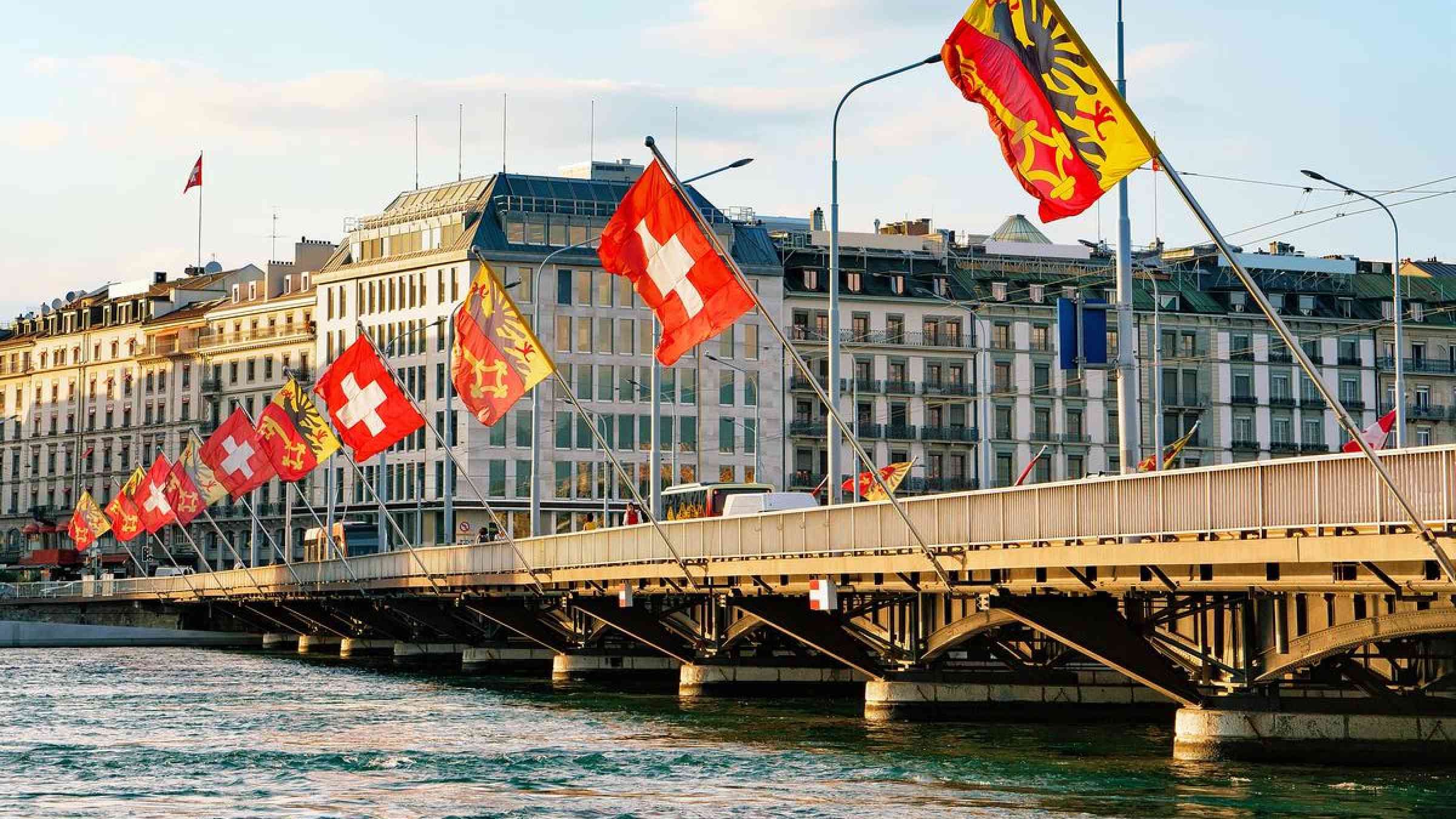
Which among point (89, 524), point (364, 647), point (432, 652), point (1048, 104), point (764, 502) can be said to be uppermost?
point (1048, 104)

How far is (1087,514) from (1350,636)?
17.7ft

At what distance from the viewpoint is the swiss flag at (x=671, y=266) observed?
4894 centimetres

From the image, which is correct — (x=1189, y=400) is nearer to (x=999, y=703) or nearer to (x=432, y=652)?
(x=432, y=652)

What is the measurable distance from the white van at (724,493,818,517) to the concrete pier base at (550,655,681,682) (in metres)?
9.78

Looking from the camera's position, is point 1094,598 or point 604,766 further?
point 604,766

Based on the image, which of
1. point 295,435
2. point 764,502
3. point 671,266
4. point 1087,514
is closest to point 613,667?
point 764,502

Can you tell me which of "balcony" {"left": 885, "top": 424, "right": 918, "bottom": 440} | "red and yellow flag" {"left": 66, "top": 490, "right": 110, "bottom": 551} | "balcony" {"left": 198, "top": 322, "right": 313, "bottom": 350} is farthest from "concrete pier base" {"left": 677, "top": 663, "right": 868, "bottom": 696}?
"balcony" {"left": 198, "top": 322, "right": 313, "bottom": 350}

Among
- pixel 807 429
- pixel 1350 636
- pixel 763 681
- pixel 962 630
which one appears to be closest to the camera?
pixel 1350 636

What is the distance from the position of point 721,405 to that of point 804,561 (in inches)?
3807

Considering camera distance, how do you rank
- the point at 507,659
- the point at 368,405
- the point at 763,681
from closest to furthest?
the point at 368,405, the point at 763,681, the point at 507,659

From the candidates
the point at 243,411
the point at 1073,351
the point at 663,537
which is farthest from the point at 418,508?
the point at 1073,351

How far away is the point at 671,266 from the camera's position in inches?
1969

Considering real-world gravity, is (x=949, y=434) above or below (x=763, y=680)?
above

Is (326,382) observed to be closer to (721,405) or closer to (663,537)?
(663,537)
